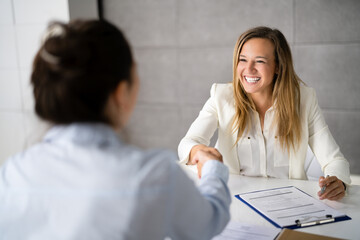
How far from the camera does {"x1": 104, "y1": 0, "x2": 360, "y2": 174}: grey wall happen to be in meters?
2.75

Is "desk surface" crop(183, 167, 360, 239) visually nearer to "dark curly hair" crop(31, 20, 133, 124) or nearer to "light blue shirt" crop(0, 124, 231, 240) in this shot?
"light blue shirt" crop(0, 124, 231, 240)

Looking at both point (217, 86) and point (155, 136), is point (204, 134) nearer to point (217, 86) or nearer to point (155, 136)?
point (217, 86)

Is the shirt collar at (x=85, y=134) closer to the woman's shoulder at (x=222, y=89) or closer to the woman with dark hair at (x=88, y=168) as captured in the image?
the woman with dark hair at (x=88, y=168)

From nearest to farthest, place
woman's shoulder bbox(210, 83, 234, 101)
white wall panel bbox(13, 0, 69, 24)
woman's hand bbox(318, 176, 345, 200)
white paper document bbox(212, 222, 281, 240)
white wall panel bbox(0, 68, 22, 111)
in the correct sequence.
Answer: white paper document bbox(212, 222, 281, 240) < woman's hand bbox(318, 176, 345, 200) < woman's shoulder bbox(210, 83, 234, 101) < white wall panel bbox(13, 0, 69, 24) < white wall panel bbox(0, 68, 22, 111)

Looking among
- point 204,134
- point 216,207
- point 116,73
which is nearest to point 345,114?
point 204,134

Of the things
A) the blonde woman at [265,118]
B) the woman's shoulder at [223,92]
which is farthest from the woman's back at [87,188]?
the woman's shoulder at [223,92]

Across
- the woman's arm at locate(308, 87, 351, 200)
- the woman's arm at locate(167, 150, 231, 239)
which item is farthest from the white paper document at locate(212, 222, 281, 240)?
the woman's arm at locate(308, 87, 351, 200)

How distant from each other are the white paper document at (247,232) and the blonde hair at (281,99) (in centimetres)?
83

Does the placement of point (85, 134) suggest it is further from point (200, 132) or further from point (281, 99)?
point (281, 99)

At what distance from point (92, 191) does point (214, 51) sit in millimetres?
2646

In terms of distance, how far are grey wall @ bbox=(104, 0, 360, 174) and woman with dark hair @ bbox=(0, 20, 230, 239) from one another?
70.1 inches

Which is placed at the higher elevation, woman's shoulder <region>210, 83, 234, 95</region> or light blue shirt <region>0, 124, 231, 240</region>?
light blue shirt <region>0, 124, 231, 240</region>

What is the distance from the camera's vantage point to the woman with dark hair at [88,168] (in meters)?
0.66

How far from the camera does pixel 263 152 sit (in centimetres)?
191
